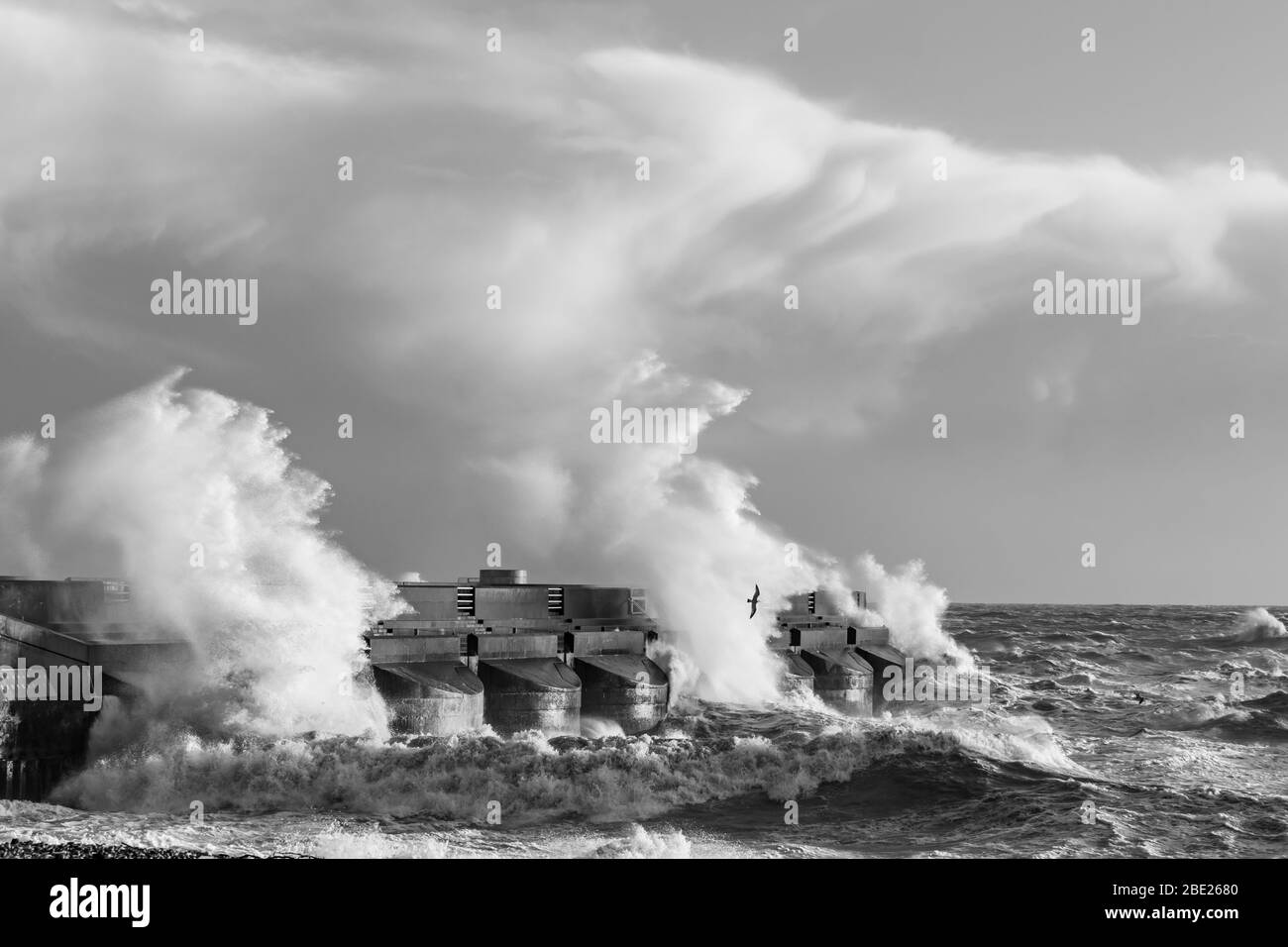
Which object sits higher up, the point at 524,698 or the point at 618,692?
the point at 524,698

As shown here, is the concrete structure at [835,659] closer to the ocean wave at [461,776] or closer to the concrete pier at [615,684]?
the concrete pier at [615,684]

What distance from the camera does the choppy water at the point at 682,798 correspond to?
19.9 meters

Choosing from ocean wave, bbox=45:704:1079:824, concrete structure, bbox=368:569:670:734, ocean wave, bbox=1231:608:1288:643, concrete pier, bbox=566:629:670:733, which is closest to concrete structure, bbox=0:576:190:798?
ocean wave, bbox=45:704:1079:824

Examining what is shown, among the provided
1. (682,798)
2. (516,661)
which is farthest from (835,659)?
(682,798)

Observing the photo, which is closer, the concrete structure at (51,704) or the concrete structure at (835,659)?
the concrete structure at (51,704)

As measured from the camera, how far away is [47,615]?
2689cm

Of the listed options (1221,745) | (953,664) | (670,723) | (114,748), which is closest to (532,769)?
(114,748)

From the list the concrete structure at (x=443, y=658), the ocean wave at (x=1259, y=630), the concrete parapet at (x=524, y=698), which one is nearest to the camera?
the concrete structure at (x=443, y=658)

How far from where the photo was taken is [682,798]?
938 inches

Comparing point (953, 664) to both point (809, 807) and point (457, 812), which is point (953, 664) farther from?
point (457, 812)
